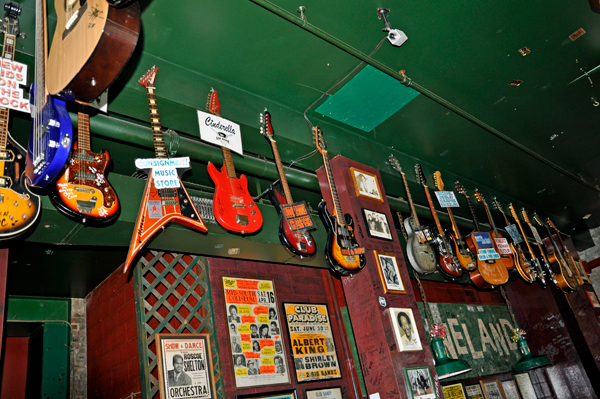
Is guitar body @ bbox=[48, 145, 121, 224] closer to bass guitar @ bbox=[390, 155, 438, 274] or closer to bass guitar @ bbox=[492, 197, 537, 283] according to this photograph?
bass guitar @ bbox=[390, 155, 438, 274]


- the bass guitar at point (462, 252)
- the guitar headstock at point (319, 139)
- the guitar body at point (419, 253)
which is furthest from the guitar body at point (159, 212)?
the bass guitar at point (462, 252)

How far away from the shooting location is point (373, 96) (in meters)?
4.54

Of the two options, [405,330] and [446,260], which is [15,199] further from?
[446,260]

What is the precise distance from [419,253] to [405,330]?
1359mm

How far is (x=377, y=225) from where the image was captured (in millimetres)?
4336

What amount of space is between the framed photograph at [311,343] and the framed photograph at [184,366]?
3.47 feet

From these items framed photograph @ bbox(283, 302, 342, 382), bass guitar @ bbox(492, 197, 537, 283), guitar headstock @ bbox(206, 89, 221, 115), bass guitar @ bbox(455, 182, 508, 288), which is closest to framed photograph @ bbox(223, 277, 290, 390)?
framed photograph @ bbox(283, 302, 342, 382)

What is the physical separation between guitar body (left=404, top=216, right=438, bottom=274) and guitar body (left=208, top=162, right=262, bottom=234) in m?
2.15

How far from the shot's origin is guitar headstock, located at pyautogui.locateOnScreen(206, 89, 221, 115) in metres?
3.69

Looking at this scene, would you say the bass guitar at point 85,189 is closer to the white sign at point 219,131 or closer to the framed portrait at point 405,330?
the white sign at point 219,131

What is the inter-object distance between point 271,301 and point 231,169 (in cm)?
172

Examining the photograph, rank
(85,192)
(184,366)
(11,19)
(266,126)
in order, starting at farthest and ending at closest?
(266,126)
(184,366)
(11,19)
(85,192)

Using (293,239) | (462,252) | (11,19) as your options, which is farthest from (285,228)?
(462,252)

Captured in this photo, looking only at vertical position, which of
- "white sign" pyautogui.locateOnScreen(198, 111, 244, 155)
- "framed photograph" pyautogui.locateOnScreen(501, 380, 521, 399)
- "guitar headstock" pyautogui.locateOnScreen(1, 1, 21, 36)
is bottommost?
"framed photograph" pyautogui.locateOnScreen(501, 380, 521, 399)
